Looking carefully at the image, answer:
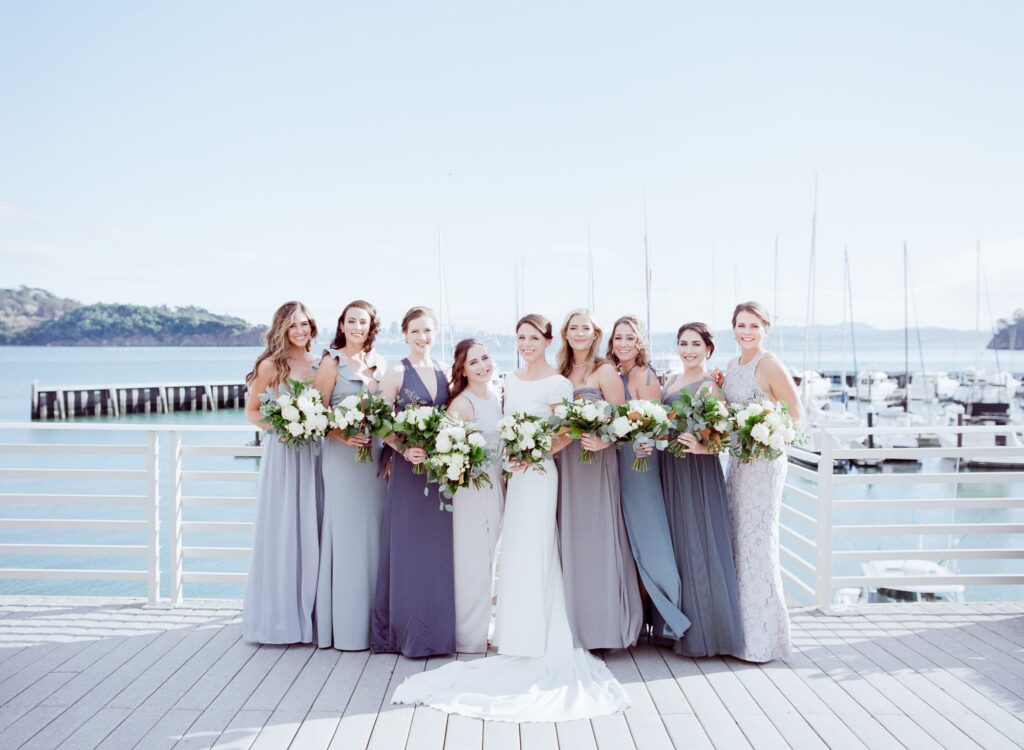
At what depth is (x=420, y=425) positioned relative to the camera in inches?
172

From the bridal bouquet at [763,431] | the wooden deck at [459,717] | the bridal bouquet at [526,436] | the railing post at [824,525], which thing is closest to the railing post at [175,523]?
the wooden deck at [459,717]

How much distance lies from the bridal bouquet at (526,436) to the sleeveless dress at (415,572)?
663 millimetres

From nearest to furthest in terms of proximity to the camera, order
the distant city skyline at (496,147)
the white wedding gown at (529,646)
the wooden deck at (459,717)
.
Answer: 1. the wooden deck at (459,717)
2. the white wedding gown at (529,646)
3. the distant city skyline at (496,147)

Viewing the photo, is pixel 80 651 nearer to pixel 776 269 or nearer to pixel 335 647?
pixel 335 647

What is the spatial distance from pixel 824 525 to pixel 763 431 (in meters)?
1.74

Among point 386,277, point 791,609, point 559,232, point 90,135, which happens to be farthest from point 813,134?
point 386,277

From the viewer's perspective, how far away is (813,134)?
47.5m

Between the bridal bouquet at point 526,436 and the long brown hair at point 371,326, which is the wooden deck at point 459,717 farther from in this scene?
the long brown hair at point 371,326

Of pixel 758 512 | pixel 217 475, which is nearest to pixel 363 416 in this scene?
pixel 217 475

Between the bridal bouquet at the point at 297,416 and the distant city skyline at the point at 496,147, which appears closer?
the bridal bouquet at the point at 297,416

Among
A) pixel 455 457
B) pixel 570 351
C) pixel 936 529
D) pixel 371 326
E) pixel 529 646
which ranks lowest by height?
pixel 529 646

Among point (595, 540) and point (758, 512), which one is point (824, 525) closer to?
point (758, 512)

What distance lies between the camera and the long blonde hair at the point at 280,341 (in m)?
4.95

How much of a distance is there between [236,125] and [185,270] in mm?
73011
